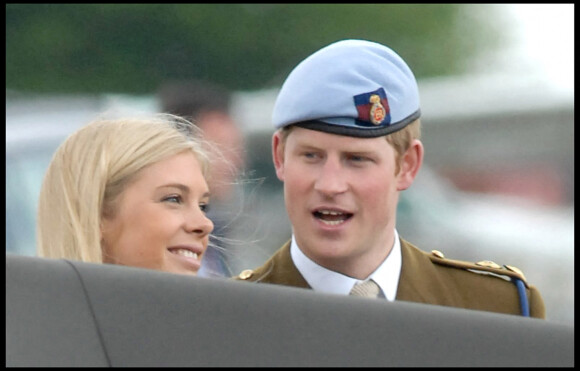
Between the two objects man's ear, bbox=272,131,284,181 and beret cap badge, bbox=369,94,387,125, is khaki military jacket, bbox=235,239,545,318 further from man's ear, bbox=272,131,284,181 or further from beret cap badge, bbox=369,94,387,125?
beret cap badge, bbox=369,94,387,125

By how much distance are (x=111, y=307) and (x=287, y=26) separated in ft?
39.1

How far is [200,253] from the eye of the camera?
8.70 feet

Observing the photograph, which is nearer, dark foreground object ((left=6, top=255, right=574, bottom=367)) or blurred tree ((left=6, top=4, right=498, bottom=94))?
dark foreground object ((left=6, top=255, right=574, bottom=367))

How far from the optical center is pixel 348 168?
242 centimetres

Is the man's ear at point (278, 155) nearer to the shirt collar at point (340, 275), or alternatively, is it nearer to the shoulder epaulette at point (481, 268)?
the shirt collar at point (340, 275)

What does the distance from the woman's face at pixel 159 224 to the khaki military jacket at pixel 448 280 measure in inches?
5.2

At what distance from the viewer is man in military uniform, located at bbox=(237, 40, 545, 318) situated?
2.40 m

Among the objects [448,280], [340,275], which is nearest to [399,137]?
[340,275]

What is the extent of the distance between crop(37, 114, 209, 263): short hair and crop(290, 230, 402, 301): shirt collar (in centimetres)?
33

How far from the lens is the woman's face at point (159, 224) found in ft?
8.50

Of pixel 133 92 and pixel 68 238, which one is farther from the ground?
pixel 68 238

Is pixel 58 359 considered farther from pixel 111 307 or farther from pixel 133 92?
pixel 133 92

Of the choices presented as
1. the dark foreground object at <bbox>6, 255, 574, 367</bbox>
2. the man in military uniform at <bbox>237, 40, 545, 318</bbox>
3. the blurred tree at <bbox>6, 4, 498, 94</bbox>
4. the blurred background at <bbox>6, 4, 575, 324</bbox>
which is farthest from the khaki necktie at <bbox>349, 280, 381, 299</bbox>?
the blurred tree at <bbox>6, 4, 498, 94</bbox>

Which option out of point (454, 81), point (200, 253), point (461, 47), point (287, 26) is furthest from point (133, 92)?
point (200, 253)
